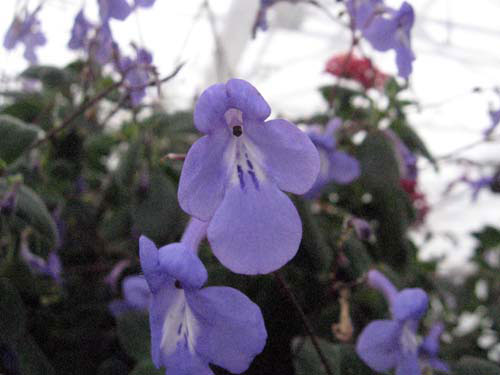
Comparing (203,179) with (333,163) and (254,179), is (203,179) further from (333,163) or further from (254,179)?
(333,163)

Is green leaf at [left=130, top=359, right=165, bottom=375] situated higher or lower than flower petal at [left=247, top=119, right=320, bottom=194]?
lower

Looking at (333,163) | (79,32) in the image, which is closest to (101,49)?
(79,32)

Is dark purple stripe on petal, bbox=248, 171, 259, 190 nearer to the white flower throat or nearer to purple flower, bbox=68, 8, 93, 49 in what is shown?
the white flower throat

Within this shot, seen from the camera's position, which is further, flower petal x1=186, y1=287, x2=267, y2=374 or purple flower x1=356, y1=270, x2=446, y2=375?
purple flower x1=356, y1=270, x2=446, y2=375

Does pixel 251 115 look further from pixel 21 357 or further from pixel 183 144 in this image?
pixel 183 144

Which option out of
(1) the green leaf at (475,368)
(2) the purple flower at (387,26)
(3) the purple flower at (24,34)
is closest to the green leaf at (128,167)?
(3) the purple flower at (24,34)

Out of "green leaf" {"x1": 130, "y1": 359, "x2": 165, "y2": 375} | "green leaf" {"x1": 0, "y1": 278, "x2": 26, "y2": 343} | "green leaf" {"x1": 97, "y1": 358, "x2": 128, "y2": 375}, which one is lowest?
"green leaf" {"x1": 97, "y1": 358, "x2": 128, "y2": 375}

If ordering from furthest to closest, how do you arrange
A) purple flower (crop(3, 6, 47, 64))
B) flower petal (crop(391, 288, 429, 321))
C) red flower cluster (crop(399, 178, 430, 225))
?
red flower cluster (crop(399, 178, 430, 225)), purple flower (crop(3, 6, 47, 64)), flower petal (crop(391, 288, 429, 321))

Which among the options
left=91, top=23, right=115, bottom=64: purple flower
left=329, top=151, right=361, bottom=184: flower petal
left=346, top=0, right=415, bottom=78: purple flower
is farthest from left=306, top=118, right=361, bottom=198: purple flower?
left=91, top=23, right=115, bottom=64: purple flower
